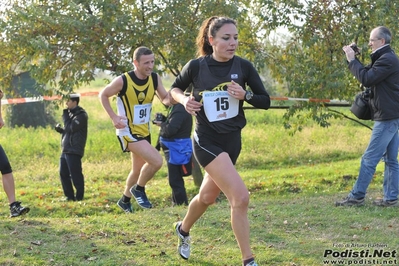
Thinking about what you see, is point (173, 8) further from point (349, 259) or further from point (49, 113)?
point (49, 113)

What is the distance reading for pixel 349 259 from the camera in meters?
5.75

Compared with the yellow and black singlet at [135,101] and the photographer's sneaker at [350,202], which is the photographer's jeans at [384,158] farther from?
the yellow and black singlet at [135,101]

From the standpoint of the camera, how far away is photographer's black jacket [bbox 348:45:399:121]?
7.69 meters

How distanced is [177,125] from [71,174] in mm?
2369

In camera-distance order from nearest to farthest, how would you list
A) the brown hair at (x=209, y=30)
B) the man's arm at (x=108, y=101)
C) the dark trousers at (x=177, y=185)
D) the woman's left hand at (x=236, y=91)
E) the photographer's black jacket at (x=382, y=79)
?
1. the woman's left hand at (x=236, y=91)
2. the brown hair at (x=209, y=30)
3. the photographer's black jacket at (x=382, y=79)
4. the man's arm at (x=108, y=101)
5. the dark trousers at (x=177, y=185)

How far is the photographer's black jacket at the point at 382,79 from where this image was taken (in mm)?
7688

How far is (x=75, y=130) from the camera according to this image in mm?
10680

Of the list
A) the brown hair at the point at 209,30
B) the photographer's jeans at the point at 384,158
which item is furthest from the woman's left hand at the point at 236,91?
the photographer's jeans at the point at 384,158

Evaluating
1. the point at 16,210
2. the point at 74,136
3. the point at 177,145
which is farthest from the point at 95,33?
the point at 16,210

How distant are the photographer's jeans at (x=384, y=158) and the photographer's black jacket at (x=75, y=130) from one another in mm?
4624

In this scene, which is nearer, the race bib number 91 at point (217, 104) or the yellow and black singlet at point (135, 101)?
the race bib number 91 at point (217, 104)

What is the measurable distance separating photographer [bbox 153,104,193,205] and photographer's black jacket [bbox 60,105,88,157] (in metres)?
1.63

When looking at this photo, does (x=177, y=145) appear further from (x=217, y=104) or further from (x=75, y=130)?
(x=217, y=104)

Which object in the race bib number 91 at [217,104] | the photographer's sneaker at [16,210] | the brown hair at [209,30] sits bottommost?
the photographer's sneaker at [16,210]
